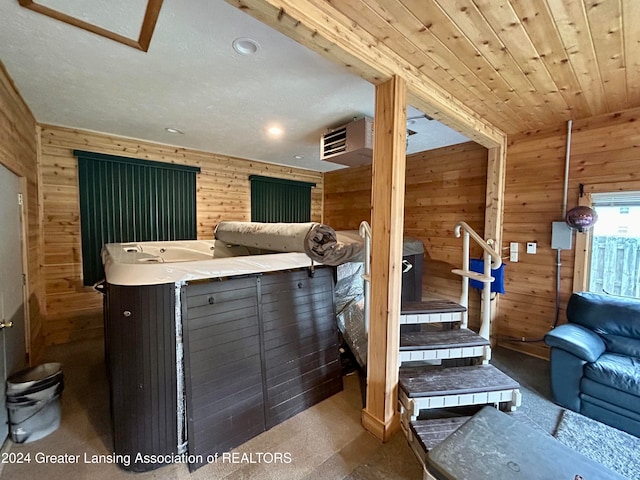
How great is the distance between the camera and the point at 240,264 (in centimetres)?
191

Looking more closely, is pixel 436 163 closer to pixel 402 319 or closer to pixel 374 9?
pixel 402 319

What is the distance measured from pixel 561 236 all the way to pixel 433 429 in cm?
244

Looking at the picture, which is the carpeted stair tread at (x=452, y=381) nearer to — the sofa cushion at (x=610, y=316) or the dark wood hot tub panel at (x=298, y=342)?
the dark wood hot tub panel at (x=298, y=342)

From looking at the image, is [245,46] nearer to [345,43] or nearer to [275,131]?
[345,43]

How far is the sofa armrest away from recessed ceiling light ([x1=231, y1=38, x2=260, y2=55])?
3152mm

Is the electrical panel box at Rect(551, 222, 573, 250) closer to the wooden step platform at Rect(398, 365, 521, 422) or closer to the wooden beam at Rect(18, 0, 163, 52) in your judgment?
the wooden step platform at Rect(398, 365, 521, 422)

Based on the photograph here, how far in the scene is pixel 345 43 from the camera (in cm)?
143

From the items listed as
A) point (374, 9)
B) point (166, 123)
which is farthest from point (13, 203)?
point (374, 9)

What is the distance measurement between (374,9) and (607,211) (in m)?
3.06

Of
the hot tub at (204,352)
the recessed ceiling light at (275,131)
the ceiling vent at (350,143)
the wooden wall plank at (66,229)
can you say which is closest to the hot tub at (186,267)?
the hot tub at (204,352)

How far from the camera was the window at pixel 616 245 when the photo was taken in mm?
2568

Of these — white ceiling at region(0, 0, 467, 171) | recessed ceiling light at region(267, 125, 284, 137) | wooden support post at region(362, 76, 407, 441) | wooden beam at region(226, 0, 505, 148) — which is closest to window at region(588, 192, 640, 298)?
white ceiling at region(0, 0, 467, 171)

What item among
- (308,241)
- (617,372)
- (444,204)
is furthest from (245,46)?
(617,372)

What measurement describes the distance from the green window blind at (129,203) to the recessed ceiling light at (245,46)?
271 centimetres
